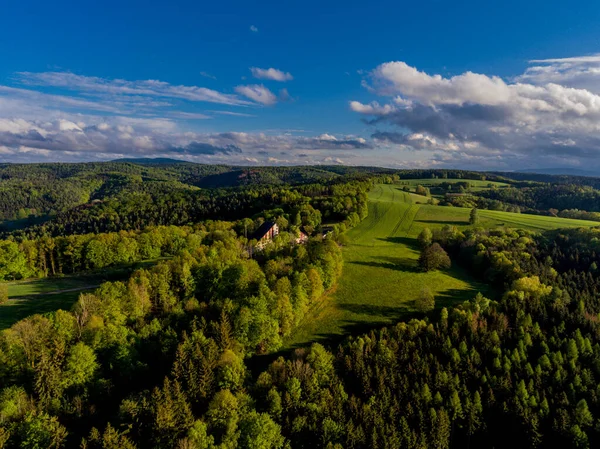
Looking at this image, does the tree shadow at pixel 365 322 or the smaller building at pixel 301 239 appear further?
the smaller building at pixel 301 239

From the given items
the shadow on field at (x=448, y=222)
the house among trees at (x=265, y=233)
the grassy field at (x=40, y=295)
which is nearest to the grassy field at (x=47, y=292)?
the grassy field at (x=40, y=295)

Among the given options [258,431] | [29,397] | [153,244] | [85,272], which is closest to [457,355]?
[258,431]

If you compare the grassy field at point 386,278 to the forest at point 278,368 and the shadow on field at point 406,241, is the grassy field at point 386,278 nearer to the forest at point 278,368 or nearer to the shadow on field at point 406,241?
the shadow on field at point 406,241

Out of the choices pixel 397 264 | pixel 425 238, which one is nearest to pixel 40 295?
pixel 397 264

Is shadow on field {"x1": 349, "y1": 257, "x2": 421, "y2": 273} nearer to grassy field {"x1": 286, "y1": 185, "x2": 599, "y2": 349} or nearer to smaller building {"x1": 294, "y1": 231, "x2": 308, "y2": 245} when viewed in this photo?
grassy field {"x1": 286, "y1": 185, "x2": 599, "y2": 349}

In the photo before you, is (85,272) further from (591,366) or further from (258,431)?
(591,366)

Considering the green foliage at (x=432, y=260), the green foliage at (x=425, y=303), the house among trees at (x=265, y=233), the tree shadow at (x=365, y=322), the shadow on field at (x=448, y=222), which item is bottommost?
the tree shadow at (x=365, y=322)

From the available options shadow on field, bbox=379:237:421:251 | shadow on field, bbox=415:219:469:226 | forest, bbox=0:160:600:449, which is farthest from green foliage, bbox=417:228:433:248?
forest, bbox=0:160:600:449
